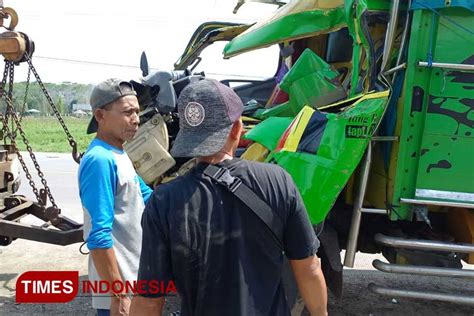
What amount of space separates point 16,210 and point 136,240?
2412 millimetres

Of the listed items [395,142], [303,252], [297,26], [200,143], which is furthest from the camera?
[297,26]

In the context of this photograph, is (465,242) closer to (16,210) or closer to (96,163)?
(96,163)

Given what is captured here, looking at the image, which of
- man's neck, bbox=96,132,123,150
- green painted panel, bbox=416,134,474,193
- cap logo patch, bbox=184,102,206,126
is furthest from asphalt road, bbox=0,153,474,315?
cap logo patch, bbox=184,102,206,126

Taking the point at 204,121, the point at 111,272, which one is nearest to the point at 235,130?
the point at 204,121

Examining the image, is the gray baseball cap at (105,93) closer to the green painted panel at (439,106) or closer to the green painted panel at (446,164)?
the green painted panel at (439,106)

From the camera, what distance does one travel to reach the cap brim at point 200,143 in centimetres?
135

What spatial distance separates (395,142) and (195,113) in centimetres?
185

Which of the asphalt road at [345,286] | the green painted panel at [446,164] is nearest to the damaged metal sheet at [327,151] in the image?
the green painted panel at [446,164]

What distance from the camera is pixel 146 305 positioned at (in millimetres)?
1413

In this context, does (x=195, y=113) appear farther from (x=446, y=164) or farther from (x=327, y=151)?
(x=446, y=164)

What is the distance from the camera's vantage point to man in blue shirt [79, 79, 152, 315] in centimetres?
202

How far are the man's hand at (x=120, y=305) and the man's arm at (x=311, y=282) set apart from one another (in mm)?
875

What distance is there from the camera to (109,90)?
7.34ft

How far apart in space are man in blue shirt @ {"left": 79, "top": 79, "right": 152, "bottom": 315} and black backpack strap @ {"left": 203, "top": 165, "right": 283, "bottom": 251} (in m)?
0.84
